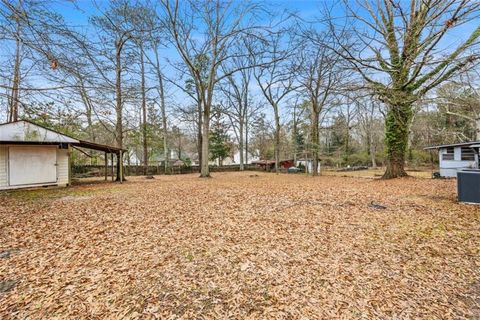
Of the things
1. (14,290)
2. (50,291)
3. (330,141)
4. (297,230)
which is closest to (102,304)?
(50,291)

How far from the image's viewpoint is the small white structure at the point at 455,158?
16425 mm

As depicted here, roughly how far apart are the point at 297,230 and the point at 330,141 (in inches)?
1421

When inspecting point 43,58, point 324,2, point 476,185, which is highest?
point 324,2

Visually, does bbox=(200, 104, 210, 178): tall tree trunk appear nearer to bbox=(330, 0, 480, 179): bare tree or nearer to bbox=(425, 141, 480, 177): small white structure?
bbox=(330, 0, 480, 179): bare tree

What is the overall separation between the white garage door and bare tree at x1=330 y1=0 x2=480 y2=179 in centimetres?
1257

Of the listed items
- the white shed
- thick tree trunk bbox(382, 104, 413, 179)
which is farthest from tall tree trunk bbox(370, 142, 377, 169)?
the white shed

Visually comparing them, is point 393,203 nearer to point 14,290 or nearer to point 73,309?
point 73,309

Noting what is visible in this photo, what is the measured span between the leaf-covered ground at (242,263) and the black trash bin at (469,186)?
0.80m

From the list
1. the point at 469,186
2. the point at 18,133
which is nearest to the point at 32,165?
the point at 18,133

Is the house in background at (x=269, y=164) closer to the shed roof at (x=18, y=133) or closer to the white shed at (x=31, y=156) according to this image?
the white shed at (x=31, y=156)

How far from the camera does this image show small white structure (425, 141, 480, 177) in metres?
16.4

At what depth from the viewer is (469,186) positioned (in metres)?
6.12

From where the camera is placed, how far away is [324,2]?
651 centimetres

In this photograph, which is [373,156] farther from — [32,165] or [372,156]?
[32,165]
